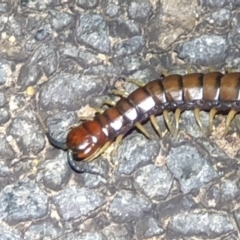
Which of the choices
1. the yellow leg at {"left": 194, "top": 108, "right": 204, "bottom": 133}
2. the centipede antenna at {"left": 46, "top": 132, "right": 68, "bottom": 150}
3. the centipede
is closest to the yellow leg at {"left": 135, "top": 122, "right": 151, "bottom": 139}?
the centipede

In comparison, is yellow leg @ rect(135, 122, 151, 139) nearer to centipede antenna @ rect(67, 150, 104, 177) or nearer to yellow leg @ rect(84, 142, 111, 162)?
yellow leg @ rect(84, 142, 111, 162)

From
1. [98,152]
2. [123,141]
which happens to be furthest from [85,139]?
[123,141]

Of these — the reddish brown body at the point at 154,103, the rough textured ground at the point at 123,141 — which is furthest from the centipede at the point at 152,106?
the rough textured ground at the point at 123,141

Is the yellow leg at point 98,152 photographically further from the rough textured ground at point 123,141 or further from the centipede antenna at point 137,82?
the centipede antenna at point 137,82

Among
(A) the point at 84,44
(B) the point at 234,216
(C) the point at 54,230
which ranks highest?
Answer: (A) the point at 84,44

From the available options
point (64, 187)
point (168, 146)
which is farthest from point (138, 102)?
point (64, 187)

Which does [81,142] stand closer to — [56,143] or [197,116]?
[56,143]

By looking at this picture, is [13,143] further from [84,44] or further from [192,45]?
[192,45]
